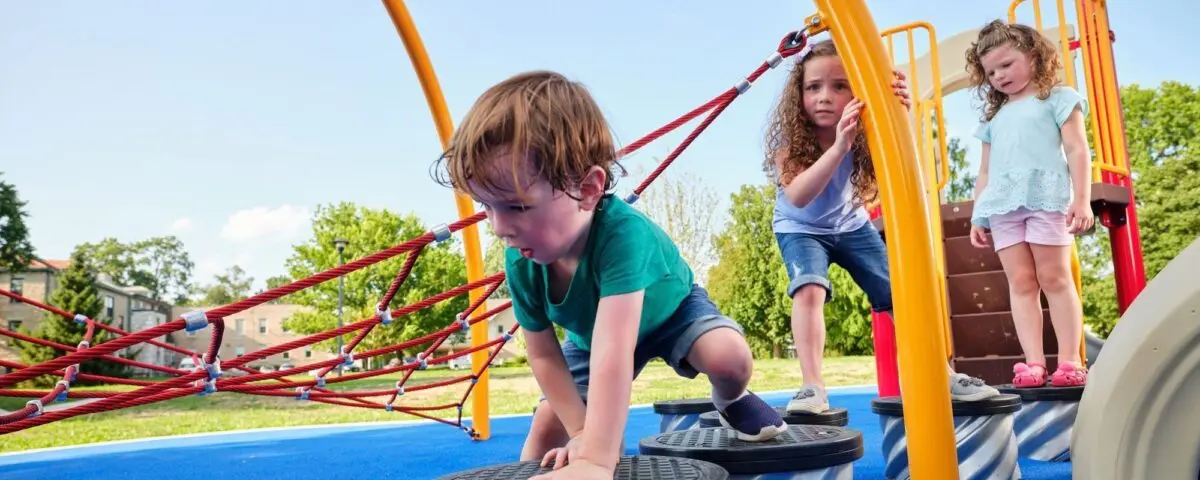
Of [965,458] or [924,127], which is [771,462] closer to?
[965,458]

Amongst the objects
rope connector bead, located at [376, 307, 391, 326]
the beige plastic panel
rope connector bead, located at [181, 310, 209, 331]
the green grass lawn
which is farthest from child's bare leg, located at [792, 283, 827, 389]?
the green grass lawn

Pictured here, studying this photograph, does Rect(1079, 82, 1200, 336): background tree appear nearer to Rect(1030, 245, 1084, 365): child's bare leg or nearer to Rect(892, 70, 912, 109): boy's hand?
Rect(1030, 245, 1084, 365): child's bare leg

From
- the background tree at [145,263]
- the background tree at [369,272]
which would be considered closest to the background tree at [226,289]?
the background tree at [145,263]

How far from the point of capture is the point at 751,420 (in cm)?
166

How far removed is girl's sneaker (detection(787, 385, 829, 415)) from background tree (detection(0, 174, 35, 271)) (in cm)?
2237

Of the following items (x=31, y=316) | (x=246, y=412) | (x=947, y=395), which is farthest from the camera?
(x=31, y=316)

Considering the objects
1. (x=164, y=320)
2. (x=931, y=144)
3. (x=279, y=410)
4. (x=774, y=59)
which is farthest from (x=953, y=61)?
(x=164, y=320)

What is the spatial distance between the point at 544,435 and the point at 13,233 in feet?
75.8

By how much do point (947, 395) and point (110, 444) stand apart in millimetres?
5385

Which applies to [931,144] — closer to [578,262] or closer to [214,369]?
[578,262]

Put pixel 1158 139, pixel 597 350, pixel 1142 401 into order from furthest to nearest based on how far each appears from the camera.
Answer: pixel 1158 139 < pixel 597 350 < pixel 1142 401

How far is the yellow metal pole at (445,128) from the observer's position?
9.42 feet

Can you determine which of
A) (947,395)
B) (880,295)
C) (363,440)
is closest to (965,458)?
(880,295)

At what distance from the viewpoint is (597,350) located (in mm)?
1211
